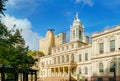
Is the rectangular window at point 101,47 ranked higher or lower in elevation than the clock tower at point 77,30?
lower

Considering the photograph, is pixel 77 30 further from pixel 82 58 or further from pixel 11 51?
pixel 11 51

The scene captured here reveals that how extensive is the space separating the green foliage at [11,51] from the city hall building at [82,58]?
56.9ft

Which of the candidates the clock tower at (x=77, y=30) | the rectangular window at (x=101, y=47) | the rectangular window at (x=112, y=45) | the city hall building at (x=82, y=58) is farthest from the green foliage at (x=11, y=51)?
the clock tower at (x=77, y=30)

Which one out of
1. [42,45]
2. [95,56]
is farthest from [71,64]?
[42,45]

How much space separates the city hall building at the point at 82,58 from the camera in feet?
161

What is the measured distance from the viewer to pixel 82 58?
61.7 m

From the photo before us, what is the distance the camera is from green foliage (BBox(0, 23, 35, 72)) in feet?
62.9

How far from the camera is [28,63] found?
27.9m

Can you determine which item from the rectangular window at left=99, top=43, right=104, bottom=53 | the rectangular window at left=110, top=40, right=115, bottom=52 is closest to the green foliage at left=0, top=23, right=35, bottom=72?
the rectangular window at left=110, top=40, right=115, bottom=52

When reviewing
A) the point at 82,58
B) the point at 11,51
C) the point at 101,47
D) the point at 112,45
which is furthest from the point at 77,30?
the point at 11,51

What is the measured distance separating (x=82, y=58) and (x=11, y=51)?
41669 millimetres

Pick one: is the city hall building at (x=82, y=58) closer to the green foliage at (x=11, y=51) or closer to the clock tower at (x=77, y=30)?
the clock tower at (x=77, y=30)

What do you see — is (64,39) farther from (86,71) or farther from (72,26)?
(86,71)

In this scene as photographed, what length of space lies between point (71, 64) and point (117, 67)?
1903 cm
